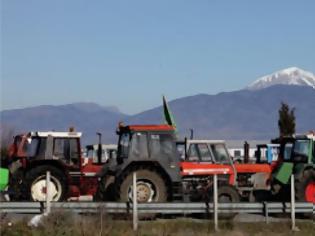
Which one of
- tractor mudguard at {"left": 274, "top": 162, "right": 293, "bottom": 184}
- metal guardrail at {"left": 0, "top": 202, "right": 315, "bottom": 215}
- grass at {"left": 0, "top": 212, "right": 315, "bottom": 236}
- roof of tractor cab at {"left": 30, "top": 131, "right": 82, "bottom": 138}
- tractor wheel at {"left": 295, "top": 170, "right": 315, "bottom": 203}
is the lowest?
grass at {"left": 0, "top": 212, "right": 315, "bottom": 236}

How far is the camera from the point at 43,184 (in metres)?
20.9

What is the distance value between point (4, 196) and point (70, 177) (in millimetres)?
2272

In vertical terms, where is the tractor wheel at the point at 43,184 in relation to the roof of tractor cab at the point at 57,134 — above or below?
below

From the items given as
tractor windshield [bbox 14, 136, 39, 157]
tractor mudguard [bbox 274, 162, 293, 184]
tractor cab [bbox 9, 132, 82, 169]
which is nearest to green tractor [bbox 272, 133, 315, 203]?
tractor mudguard [bbox 274, 162, 293, 184]

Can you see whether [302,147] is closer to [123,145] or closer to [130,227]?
[123,145]

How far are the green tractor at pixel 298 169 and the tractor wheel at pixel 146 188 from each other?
3543 mm

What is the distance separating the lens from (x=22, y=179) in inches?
826

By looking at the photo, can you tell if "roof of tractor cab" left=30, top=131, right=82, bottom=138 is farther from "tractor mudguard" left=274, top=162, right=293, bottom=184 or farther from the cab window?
"tractor mudguard" left=274, top=162, right=293, bottom=184

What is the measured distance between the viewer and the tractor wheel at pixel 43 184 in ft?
67.9

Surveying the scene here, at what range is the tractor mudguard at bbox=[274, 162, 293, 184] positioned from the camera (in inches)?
829

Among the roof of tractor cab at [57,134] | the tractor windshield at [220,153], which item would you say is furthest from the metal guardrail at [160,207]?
the roof of tractor cab at [57,134]

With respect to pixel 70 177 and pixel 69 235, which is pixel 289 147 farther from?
pixel 69 235

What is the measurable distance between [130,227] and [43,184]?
5.48 m

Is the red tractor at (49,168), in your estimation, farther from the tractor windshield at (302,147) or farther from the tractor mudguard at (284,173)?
the tractor windshield at (302,147)
